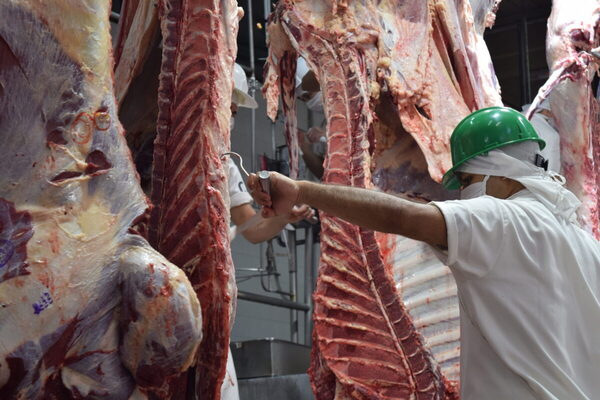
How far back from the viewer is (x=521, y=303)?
7.65 ft

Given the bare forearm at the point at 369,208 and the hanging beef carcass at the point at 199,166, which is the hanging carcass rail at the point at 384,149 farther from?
the hanging beef carcass at the point at 199,166

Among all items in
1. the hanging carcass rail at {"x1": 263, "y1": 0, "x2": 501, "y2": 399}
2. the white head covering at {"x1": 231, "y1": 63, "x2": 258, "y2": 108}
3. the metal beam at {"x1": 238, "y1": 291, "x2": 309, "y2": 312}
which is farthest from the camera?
the metal beam at {"x1": 238, "y1": 291, "x2": 309, "y2": 312}

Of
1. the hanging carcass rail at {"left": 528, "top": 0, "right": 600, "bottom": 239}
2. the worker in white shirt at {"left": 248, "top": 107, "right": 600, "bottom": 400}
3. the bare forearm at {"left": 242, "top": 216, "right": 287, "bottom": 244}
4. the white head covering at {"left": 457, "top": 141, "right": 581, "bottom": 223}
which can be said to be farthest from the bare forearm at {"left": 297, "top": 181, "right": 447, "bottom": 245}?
the hanging carcass rail at {"left": 528, "top": 0, "right": 600, "bottom": 239}

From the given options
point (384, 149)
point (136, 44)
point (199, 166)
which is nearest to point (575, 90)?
point (384, 149)

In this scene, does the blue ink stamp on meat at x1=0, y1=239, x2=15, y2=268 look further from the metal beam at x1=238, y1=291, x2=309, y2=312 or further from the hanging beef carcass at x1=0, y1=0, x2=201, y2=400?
the metal beam at x1=238, y1=291, x2=309, y2=312

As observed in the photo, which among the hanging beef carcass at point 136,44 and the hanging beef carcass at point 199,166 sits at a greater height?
the hanging beef carcass at point 136,44

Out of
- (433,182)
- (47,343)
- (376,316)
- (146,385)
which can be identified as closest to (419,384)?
(376,316)

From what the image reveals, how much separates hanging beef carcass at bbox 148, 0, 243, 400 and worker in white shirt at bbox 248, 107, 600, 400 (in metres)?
0.15

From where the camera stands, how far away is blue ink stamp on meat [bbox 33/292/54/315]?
1630 millimetres

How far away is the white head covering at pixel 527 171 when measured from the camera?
2.46 metres

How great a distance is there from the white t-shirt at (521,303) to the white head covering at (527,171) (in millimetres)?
54

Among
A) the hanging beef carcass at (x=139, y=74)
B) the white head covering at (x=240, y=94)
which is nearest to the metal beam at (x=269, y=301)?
the white head covering at (x=240, y=94)

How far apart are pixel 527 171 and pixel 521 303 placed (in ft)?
1.30

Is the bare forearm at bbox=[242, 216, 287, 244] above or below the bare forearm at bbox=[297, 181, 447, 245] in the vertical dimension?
below
